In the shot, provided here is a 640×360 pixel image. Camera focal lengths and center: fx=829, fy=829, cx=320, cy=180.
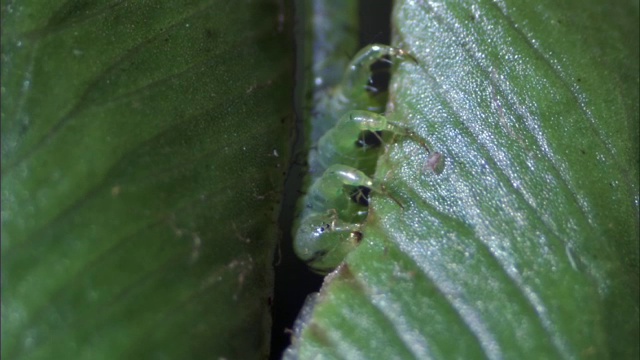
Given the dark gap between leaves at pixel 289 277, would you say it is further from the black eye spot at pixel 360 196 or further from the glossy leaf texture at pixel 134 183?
the black eye spot at pixel 360 196

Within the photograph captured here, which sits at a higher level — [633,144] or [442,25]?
[442,25]

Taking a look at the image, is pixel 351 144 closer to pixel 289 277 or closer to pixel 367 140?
pixel 367 140

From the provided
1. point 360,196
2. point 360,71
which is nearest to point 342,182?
point 360,196

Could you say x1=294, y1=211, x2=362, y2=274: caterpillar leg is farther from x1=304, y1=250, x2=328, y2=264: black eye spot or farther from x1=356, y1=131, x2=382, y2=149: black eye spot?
x1=356, y1=131, x2=382, y2=149: black eye spot

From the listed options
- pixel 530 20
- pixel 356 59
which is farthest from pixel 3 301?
pixel 530 20

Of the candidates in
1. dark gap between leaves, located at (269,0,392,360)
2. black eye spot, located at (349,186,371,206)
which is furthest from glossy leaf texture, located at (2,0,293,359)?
black eye spot, located at (349,186,371,206)

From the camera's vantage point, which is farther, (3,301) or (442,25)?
(442,25)

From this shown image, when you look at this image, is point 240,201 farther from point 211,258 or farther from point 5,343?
point 5,343

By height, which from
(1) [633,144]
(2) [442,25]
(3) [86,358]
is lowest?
(3) [86,358]

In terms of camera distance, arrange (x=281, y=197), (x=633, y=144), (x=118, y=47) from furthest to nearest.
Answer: (x=281, y=197), (x=633, y=144), (x=118, y=47)
